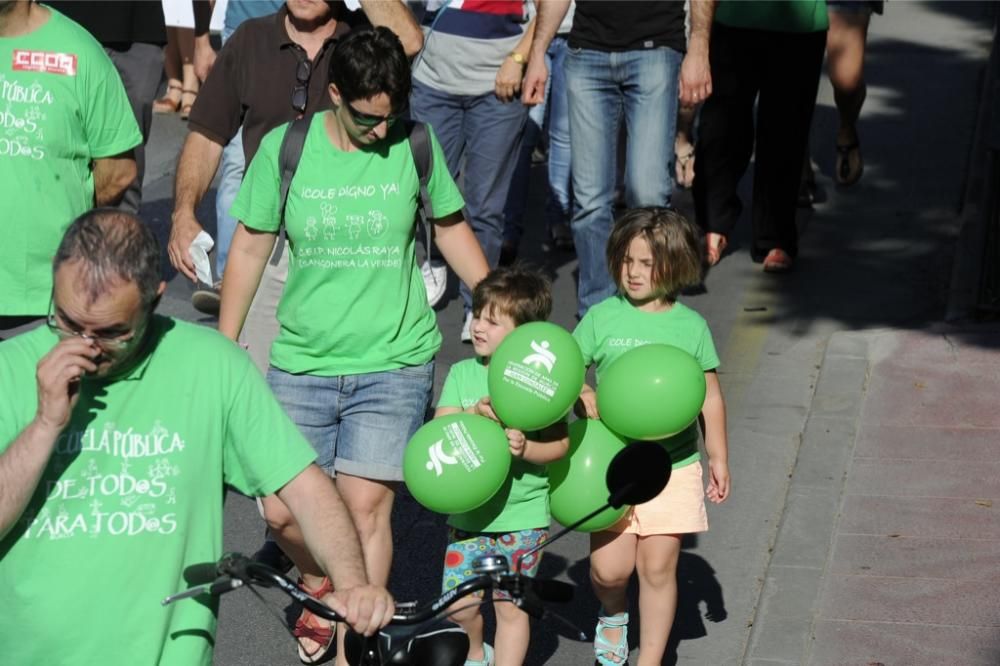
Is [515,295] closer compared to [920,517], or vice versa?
[515,295]

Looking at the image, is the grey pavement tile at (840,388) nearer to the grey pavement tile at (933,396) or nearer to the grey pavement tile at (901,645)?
the grey pavement tile at (933,396)

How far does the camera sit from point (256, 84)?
20.1 ft

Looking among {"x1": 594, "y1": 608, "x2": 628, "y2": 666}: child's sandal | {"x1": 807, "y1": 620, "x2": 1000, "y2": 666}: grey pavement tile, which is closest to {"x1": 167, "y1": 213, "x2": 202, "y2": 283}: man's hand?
{"x1": 594, "y1": 608, "x2": 628, "y2": 666}: child's sandal

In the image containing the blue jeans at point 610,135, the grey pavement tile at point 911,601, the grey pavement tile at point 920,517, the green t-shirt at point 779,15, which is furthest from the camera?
the green t-shirt at point 779,15

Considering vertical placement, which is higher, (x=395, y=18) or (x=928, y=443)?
(x=395, y=18)

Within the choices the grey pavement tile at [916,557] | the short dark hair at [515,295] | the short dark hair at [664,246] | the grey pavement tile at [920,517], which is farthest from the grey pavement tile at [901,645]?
the short dark hair at [515,295]

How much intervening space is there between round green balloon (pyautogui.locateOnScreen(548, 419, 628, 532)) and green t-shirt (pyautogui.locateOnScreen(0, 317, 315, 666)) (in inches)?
66.6

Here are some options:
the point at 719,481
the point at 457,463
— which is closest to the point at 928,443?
the point at 719,481

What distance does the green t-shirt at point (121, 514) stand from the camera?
11.6 ft

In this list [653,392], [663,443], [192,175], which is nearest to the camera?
[653,392]

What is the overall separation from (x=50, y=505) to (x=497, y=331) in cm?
199

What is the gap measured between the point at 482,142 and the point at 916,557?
3179mm

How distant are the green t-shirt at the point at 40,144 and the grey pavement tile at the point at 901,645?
114 inches

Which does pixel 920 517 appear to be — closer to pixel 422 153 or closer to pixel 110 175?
pixel 422 153
